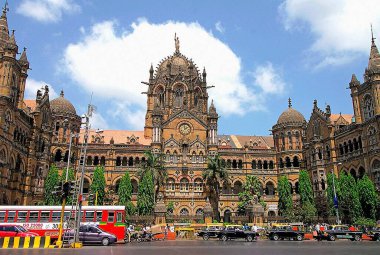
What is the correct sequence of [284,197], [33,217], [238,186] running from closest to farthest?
1. [33,217]
2. [284,197]
3. [238,186]

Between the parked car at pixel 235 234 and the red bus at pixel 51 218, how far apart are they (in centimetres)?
954

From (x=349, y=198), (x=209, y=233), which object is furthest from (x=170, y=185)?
(x=349, y=198)

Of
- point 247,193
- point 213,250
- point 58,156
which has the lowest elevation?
point 213,250

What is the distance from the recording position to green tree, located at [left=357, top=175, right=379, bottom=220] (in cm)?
5059

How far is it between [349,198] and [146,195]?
100 feet

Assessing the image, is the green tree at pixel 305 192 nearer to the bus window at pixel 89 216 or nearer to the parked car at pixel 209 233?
the parked car at pixel 209 233

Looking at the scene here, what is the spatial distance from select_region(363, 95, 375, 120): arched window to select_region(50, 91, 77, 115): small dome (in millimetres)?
51717

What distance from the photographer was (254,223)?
4691 centimetres

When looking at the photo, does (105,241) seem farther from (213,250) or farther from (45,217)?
(213,250)

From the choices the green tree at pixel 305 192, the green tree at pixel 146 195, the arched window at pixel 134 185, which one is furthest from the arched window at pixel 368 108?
the arched window at pixel 134 185

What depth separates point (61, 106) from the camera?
229 ft

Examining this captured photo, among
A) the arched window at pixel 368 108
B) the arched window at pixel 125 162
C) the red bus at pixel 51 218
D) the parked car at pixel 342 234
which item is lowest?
the parked car at pixel 342 234

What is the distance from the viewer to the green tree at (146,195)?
186 feet

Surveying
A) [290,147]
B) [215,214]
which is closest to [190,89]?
[290,147]
